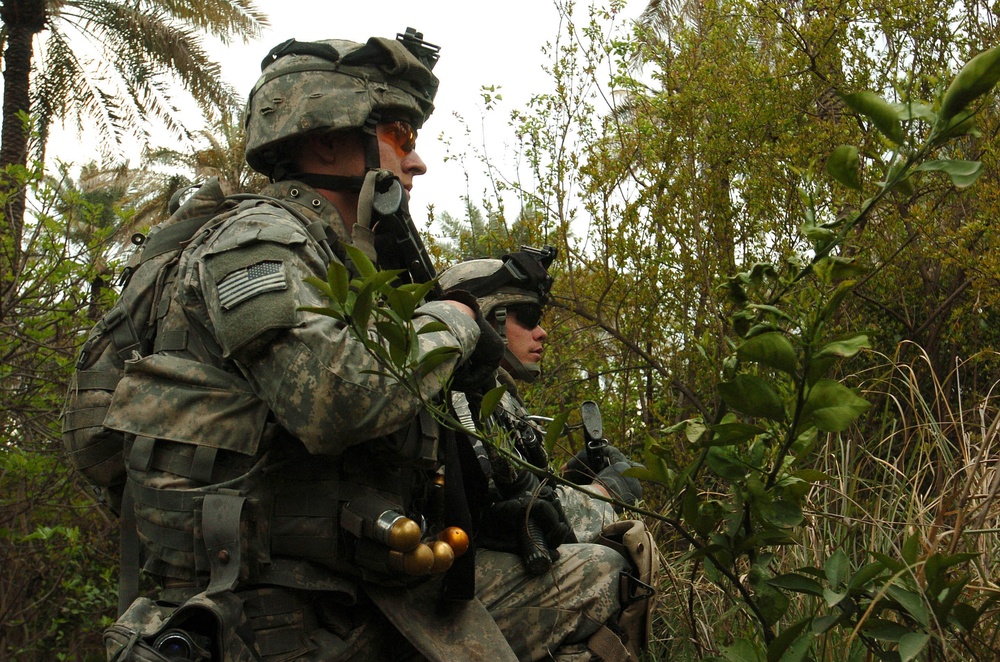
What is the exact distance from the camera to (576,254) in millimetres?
6527

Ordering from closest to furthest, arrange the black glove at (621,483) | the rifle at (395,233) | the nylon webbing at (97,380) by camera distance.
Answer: the nylon webbing at (97,380) < the rifle at (395,233) < the black glove at (621,483)

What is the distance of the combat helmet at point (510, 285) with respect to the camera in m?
4.98

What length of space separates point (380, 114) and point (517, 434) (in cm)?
138

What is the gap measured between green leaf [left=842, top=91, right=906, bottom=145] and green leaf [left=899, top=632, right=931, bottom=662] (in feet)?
2.66

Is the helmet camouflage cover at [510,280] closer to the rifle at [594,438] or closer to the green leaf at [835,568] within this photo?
the rifle at [594,438]

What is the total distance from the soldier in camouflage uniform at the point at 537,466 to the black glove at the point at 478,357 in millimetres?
133

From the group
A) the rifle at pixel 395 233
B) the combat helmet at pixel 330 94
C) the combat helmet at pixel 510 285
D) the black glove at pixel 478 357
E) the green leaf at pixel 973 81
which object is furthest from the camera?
the combat helmet at pixel 510 285

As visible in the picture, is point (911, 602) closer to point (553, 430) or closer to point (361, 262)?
point (553, 430)

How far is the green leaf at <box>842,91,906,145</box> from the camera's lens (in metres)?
1.65

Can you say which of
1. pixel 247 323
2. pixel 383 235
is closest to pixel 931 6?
pixel 383 235

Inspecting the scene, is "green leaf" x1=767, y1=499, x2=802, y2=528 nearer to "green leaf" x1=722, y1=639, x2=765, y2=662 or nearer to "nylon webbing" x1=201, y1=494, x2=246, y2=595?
"green leaf" x1=722, y1=639, x2=765, y2=662

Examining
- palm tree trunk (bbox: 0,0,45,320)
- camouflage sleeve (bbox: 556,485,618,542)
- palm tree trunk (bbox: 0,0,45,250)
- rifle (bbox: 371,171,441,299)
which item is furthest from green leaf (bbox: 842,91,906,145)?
palm tree trunk (bbox: 0,0,45,250)

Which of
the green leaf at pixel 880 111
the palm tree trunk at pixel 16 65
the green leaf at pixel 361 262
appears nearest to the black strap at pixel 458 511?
the green leaf at pixel 361 262

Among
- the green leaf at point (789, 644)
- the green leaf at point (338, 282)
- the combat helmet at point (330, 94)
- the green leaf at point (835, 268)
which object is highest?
the combat helmet at point (330, 94)
